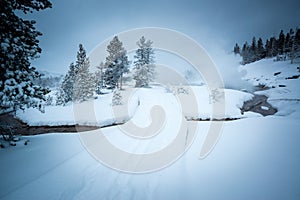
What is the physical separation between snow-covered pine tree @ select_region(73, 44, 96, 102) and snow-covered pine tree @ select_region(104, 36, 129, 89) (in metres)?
4.71

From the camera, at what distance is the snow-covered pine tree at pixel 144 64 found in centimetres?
2967

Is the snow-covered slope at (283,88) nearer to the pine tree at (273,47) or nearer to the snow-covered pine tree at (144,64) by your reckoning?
the pine tree at (273,47)

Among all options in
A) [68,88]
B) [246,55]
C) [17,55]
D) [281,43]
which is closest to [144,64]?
[68,88]

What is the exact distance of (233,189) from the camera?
3.71 metres

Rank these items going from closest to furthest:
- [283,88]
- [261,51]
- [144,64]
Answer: [283,88] → [144,64] → [261,51]

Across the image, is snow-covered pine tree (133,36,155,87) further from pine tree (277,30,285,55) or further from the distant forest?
pine tree (277,30,285,55)

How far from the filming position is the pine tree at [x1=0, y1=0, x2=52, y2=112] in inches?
209

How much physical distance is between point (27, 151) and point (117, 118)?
874 centimetres

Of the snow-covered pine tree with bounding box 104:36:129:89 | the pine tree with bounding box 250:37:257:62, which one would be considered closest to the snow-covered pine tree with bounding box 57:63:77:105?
the snow-covered pine tree with bounding box 104:36:129:89

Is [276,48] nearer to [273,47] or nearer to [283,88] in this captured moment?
[273,47]

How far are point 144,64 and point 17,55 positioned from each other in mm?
25874

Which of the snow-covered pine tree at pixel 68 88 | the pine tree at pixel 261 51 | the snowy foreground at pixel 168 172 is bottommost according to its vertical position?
the snowy foreground at pixel 168 172

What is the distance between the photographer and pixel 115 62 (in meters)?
26.6

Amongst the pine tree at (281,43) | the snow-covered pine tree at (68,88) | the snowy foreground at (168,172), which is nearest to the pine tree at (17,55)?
the snowy foreground at (168,172)
